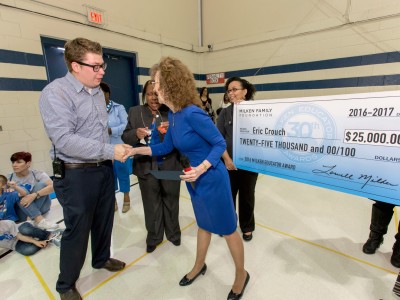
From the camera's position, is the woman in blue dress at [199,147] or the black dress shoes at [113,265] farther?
the black dress shoes at [113,265]

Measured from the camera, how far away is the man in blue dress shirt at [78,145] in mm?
1294

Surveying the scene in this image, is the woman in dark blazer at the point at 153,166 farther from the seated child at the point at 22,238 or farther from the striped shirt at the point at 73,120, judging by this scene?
the seated child at the point at 22,238

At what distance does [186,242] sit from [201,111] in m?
1.50

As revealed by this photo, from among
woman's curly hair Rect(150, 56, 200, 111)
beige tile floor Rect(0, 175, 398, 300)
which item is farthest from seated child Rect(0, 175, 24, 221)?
woman's curly hair Rect(150, 56, 200, 111)

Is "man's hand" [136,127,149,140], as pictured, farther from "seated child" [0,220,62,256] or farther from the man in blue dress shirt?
"seated child" [0,220,62,256]

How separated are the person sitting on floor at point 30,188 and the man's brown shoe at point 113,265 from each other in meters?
0.92

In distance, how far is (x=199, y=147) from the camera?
1.36 metres

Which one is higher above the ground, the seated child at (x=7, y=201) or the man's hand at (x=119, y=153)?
the man's hand at (x=119, y=153)

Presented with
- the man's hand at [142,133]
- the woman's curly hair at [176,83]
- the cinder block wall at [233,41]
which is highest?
the cinder block wall at [233,41]

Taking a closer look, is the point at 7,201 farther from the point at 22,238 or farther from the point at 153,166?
the point at 153,166

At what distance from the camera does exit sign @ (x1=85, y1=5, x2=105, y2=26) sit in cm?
409

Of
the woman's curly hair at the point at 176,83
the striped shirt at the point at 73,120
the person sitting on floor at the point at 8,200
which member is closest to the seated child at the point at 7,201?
the person sitting on floor at the point at 8,200

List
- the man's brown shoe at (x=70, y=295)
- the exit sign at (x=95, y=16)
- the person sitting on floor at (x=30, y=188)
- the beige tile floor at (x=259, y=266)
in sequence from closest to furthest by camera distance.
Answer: the man's brown shoe at (x=70, y=295) → the beige tile floor at (x=259, y=266) → the person sitting on floor at (x=30, y=188) → the exit sign at (x=95, y=16)

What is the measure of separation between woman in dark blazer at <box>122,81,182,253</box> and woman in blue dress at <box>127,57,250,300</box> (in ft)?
1.44
